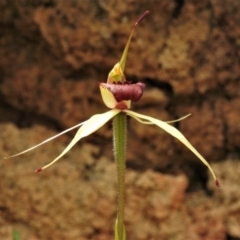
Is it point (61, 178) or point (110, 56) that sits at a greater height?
point (110, 56)

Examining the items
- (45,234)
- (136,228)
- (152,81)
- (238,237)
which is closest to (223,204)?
(238,237)

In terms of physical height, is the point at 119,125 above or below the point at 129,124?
below

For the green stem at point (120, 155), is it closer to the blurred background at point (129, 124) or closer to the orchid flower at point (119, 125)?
the orchid flower at point (119, 125)

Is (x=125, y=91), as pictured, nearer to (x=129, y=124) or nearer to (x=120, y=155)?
(x=120, y=155)

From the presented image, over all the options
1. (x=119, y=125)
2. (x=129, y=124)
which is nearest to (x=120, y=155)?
(x=119, y=125)

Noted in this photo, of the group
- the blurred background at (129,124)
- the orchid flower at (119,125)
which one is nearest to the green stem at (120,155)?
the orchid flower at (119,125)

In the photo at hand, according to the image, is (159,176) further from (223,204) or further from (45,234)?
(45,234)
